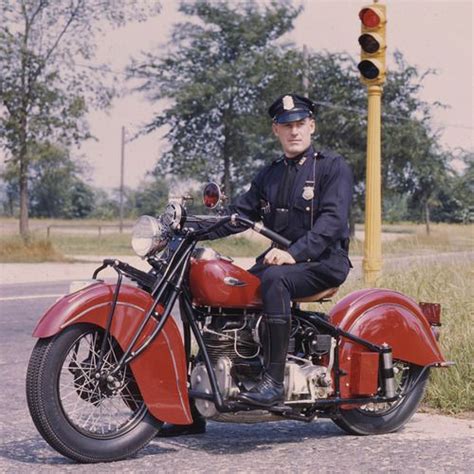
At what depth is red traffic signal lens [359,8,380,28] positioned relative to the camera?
9.76 m

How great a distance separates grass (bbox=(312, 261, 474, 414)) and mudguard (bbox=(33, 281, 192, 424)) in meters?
2.11

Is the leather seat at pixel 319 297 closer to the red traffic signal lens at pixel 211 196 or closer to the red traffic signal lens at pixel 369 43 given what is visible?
the red traffic signal lens at pixel 211 196

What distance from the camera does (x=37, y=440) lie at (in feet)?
18.7

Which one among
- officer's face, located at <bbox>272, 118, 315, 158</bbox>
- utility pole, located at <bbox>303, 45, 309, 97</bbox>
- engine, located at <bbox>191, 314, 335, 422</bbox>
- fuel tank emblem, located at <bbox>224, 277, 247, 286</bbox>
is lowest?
engine, located at <bbox>191, 314, 335, 422</bbox>

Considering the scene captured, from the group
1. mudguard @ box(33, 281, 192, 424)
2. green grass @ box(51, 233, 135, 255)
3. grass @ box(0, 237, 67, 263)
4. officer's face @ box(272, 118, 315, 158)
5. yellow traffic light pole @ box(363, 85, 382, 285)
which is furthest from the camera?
green grass @ box(51, 233, 135, 255)

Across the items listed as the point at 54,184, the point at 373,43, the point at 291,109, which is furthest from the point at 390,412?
the point at 54,184

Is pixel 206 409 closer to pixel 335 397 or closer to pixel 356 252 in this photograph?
pixel 335 397

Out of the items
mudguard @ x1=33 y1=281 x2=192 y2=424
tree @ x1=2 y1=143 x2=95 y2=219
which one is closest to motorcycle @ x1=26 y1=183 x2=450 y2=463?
mudguard @ x1=33 y1=281 x2=192 y2=424

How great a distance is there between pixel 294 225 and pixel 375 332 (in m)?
0.80

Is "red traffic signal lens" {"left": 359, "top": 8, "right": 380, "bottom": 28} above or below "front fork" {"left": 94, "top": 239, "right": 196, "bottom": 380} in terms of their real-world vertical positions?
above

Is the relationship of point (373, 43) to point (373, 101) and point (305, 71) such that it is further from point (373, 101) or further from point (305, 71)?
point (305, 71)

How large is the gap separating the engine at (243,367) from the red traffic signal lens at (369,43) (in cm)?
481

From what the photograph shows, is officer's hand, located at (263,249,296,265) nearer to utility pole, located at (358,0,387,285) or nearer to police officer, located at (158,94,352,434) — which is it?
police officer, located at (158,94,352,434)

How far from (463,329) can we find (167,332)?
314cm
